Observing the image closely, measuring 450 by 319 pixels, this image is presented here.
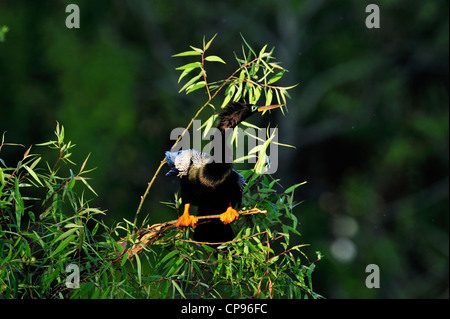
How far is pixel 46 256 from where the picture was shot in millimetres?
3805

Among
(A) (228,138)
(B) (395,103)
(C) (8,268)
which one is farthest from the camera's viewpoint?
(B) (395,103)

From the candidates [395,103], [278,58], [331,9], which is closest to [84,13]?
[278,58]

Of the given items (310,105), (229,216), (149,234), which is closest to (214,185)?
(229,216)

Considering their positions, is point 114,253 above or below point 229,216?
below

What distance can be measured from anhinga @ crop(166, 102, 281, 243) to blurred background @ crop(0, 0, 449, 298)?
9868mm

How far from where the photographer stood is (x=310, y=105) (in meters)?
16.4

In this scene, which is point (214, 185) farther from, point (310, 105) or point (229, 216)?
point (310, 105)

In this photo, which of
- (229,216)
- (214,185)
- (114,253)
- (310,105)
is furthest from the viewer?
(310,105)

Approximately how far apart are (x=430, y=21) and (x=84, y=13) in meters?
7.98

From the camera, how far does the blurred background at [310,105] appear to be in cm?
1455

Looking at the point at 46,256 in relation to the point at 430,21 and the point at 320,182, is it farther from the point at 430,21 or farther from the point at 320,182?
the point at 430,21

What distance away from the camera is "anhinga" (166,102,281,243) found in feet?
13.2

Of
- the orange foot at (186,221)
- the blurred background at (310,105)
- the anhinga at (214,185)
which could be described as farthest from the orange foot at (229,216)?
the blurred background at (310,105)

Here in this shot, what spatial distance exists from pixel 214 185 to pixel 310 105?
12.6m
